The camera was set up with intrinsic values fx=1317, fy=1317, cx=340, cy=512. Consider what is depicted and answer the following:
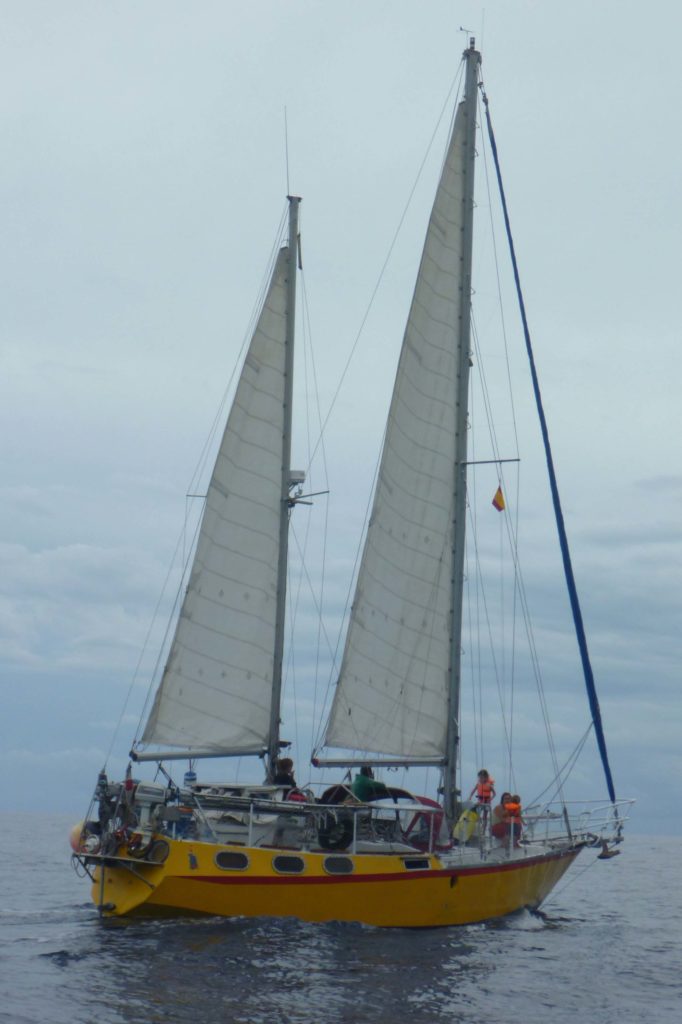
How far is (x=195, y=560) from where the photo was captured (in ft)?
103

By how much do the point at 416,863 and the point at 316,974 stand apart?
168 inches

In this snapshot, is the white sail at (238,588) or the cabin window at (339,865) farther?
the white sail at (238,588)

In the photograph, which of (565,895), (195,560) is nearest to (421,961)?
(195,560)

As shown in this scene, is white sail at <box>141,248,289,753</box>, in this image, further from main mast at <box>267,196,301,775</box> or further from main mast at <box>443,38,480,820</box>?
main mast at <box>443,38,480,820</box>

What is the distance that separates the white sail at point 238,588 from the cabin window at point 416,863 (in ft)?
17.7

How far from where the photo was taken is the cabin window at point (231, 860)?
26.3 m

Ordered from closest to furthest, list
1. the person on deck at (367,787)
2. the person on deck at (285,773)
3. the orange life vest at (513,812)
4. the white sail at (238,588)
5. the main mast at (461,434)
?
the person on deck at (367,787), the person on deck at (285,773), the white sail at (238,588), the orange life vest at (513,812), the main mast at (461,434)

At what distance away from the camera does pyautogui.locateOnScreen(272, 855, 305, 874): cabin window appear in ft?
87.1

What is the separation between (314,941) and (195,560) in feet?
30.8

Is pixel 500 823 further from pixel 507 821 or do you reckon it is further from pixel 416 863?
pixel 416 863

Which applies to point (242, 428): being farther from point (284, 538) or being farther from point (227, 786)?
point (227, 786)

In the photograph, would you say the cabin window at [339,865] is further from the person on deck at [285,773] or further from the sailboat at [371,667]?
the person on deck at [285,773]

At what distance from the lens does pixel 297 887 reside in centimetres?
2658

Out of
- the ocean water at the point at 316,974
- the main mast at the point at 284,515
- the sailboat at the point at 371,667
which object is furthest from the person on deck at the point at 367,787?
the ocean water at the point at 316,974
